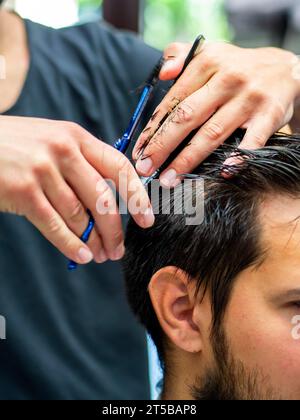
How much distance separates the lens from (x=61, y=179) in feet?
3.53

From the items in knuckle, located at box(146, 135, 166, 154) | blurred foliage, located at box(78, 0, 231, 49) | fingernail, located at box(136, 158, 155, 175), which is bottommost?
fingernail, located at box(136, 158, 155, 175)

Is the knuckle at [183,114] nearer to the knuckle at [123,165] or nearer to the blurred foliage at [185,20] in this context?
the knuckle at [123,165]

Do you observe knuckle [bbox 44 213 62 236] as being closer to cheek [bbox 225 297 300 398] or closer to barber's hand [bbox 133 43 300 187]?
barber's hand [bbox 133 43 300 187]

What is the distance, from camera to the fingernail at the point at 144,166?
119 cm

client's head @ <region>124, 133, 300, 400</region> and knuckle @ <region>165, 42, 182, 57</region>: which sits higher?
knuckle @ <region>165, 42, 182, 57</region>

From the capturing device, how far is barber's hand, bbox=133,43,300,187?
1.20m

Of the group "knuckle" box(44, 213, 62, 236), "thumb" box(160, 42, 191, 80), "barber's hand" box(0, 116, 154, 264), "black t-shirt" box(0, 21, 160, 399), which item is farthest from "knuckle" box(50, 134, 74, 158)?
"black t-shirt" box(0, 21, 160, 399)

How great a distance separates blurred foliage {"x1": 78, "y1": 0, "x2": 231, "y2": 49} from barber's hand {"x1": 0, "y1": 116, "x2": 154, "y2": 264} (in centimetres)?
267

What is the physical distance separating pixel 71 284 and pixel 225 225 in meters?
0.57

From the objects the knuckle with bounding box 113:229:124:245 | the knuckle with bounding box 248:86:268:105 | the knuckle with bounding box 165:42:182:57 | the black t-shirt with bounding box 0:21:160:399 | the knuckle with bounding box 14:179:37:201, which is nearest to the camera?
→ the knuckle with bounding box 14:179:37:201

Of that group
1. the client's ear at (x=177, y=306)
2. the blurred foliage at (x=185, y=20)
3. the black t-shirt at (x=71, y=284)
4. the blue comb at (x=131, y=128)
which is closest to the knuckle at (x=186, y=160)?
the blue comb at (x=131, y=128)

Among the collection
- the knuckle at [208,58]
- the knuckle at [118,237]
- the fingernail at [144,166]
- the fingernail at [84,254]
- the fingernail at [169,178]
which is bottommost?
the fingernail at [84,254]

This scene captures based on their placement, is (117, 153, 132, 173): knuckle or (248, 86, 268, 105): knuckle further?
(248, 86, 268, 105): knuckle
